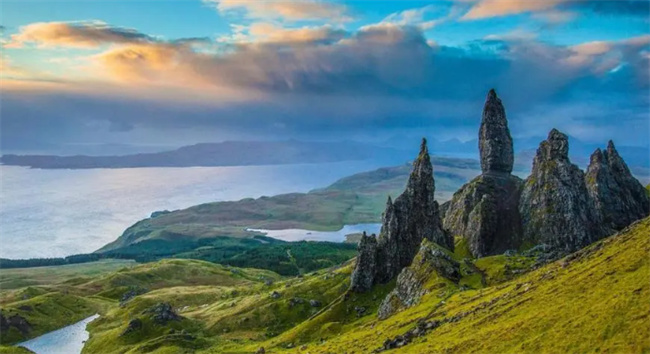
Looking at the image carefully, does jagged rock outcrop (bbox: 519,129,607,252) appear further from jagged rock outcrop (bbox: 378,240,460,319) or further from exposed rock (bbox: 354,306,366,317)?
exposed rock (bbox: 354,306,366,317)

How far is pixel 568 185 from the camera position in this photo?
18412 centimetres

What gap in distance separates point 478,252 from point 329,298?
6046cm

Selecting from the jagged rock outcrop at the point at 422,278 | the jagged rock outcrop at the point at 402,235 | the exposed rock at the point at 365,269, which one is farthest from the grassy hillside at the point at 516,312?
the jagged rock outcrop at the point at 402,235

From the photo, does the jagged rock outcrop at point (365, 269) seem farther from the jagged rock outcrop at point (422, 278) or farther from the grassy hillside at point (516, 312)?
the jagged rock outcrop at point (422, 278)

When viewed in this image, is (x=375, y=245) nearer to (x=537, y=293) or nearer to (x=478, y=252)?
(x=478, y=252)

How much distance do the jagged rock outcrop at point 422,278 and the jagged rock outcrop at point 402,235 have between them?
1199 inches

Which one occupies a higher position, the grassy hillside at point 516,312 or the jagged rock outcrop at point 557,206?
the jagged rock outcrop at point 557,206

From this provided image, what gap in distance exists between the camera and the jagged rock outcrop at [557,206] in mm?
174875

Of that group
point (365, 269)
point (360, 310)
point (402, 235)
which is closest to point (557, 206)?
point (402, 235)

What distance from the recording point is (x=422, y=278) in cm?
14050

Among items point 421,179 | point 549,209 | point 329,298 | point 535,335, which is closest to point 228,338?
point 329,298

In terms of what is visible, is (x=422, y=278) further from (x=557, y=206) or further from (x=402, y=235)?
(x=557, y=206)

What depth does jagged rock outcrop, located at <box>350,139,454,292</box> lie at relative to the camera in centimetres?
17925

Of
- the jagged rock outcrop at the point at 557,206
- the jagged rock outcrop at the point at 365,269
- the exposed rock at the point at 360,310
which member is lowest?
the exposed rock at the point at 360,310
